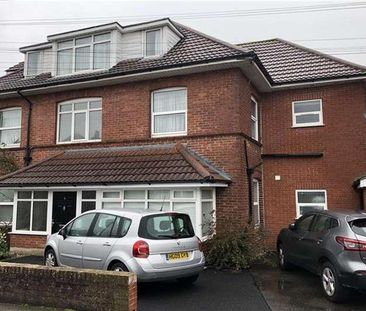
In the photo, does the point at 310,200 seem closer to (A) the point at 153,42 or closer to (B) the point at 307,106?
(B) the point at 307,106

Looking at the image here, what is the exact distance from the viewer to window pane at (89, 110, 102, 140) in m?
14.4

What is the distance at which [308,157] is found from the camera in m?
14.1

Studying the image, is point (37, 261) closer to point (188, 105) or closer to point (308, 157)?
point (188, 105)

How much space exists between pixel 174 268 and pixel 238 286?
178cm

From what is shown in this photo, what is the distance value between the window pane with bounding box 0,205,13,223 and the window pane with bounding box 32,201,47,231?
2096 millimetres

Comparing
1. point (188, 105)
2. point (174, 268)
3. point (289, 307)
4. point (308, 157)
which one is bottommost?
point (289, 307)

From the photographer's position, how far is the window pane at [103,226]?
796 centimetres

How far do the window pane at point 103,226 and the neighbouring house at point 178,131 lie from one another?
2918 mm

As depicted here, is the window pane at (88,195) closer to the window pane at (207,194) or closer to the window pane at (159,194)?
the window pane at (159,194)

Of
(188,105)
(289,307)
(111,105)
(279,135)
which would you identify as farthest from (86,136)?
(289,307)

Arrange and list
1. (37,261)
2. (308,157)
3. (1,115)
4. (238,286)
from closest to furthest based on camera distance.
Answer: (238,286) < (37,261) < (308,157) < (1,115)

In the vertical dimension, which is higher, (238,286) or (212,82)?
(212,82)

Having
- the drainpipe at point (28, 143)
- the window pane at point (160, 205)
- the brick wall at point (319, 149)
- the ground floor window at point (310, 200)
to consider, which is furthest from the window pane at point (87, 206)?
the ground floor window at point (310, 200)

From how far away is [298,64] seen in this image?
1546 cm
